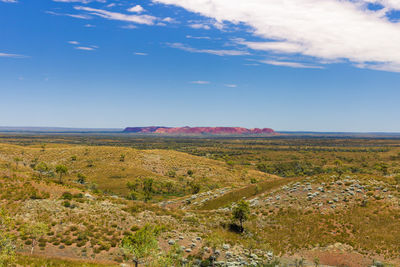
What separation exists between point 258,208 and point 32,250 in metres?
35.7

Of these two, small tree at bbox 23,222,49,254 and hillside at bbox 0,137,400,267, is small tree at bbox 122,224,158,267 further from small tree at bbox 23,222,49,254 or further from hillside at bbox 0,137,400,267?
small tree at bbox 23,222,49,254

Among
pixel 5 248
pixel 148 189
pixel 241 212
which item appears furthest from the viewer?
pixel 148 189

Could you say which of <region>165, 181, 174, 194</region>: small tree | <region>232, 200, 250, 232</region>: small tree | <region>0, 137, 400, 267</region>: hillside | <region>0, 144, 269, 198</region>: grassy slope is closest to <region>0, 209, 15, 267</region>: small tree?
<region>0, 137, 400, 267</region>: hillside

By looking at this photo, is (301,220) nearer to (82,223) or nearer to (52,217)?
(82,223)

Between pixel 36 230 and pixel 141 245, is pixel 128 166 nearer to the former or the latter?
pixel 36 230

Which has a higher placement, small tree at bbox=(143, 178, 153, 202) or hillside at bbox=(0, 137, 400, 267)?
hillside at bbox=(0, 137, 400, 267)

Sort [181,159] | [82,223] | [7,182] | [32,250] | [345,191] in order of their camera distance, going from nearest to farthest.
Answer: [32,250]
[82,223]
[7,182]
[345,191]
[181,159]

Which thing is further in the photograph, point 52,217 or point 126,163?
point 126,163

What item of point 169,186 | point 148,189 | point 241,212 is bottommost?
point 169,186

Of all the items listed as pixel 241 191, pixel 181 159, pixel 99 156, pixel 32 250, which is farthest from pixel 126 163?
pixel 32 250

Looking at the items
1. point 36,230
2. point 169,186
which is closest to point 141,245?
point 36,230

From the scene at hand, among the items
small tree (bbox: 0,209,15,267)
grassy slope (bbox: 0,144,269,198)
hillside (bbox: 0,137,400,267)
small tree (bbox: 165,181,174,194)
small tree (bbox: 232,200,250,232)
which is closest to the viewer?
small tree (bbox: 0,209,15,267)

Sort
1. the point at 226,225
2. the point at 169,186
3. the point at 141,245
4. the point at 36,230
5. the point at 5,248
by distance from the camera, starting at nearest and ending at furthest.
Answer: the point at 5,248, the point at 141,245, the point at 36,230, the point at 226,225, the point at 169,186

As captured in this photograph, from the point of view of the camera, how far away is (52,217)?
35.9 m
